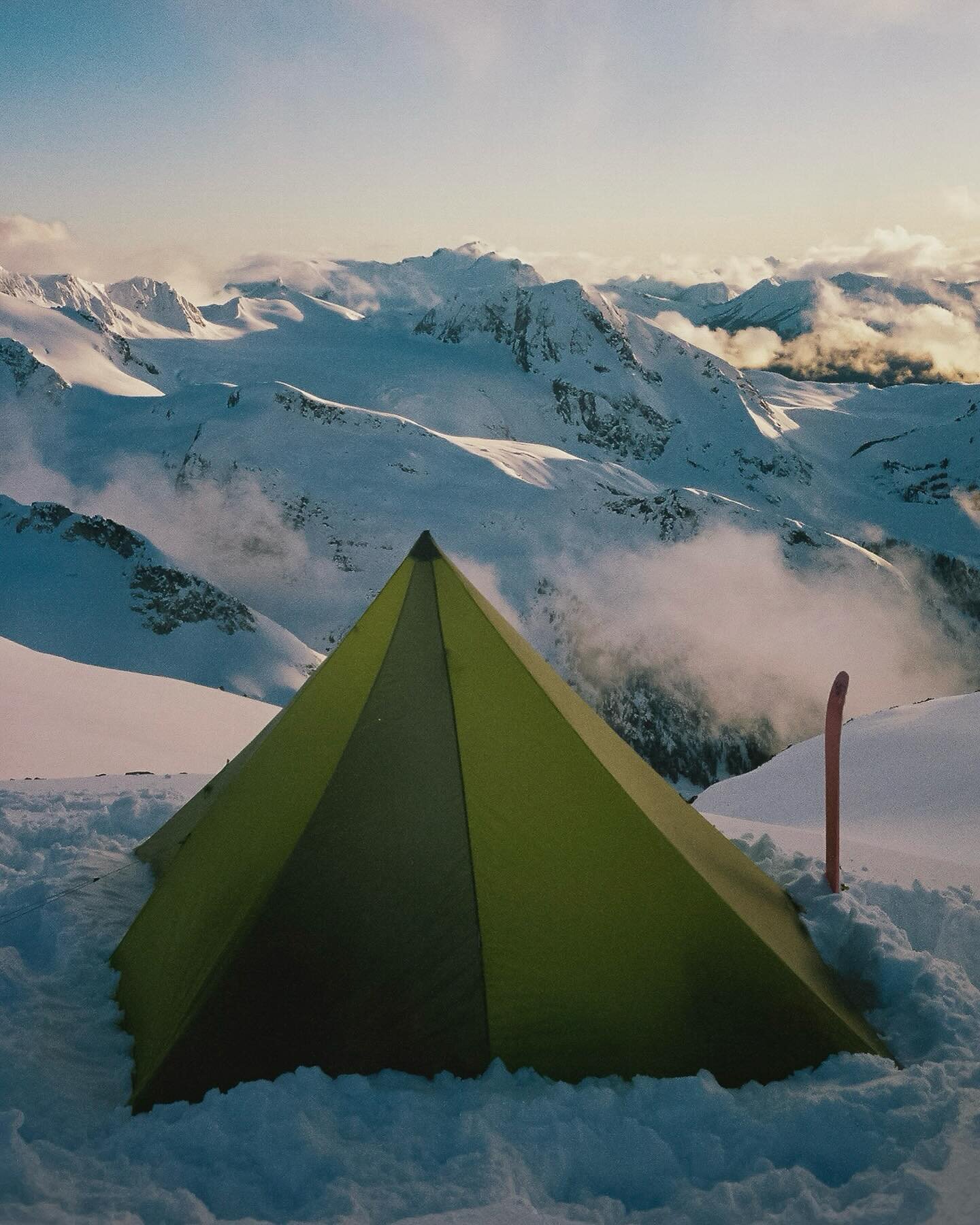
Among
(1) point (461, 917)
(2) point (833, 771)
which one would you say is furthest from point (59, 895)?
(2) point (833, 771)

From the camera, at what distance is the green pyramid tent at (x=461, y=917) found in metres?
3.87

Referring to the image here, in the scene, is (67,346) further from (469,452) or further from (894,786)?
(894,786)

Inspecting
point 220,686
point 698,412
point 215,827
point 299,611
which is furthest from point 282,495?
point 698,412

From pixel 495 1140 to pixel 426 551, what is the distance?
3070mm

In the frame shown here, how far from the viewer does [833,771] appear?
516 cm

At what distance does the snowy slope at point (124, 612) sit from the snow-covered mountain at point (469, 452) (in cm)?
169

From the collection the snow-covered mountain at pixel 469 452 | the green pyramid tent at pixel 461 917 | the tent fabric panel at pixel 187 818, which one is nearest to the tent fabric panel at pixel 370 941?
the green pyramid tent at pixel 461 917

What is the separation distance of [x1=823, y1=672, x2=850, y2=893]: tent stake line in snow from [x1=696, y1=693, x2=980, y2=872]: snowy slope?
2.05 metres

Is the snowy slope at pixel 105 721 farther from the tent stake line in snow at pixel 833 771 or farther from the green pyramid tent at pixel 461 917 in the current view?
the tent stake line in snow at pixel 833 771

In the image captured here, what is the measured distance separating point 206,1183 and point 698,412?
508 ft

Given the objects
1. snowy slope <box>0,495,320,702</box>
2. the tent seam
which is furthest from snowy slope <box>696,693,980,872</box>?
snowy slope <box>0,495,320,702</box>

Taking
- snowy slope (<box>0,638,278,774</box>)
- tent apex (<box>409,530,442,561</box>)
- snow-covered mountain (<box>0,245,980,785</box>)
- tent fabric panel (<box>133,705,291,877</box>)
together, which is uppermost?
snow-covered mountain (<box>0,245,980,785</box>)

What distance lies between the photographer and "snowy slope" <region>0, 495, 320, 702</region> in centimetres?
3350

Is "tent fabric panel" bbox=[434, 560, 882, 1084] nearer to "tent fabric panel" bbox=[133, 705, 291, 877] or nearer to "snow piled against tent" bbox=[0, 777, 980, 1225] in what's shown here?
"snow piled against tent" bbox=[0, 777, 980, 1225]
